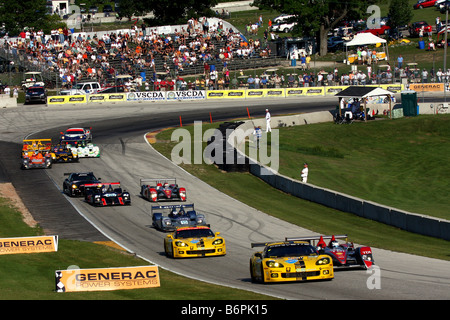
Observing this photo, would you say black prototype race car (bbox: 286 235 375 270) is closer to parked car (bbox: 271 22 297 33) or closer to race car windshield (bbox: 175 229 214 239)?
race car windshield (bbox: 175 229 214 239)

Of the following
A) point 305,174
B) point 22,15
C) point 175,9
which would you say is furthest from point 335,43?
point 305,174

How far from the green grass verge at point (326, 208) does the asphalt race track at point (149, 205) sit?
0.97 meters

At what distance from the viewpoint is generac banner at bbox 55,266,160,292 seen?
1856cm

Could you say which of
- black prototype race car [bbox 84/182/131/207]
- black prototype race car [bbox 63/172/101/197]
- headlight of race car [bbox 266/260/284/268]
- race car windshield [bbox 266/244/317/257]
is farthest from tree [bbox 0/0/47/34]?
headlight of race car [bbox 266/260/284/268]

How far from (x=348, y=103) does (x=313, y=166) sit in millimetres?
17643

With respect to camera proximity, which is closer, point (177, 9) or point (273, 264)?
point (273, 264)

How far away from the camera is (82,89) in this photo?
68.8 meters

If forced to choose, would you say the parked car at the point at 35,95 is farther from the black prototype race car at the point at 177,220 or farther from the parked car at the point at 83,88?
the black prototype race car at the point at 177,220

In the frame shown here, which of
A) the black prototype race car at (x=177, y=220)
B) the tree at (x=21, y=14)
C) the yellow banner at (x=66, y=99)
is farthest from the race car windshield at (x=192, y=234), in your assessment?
the tree at (x=21, y=14)

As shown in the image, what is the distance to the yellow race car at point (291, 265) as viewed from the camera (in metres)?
19.6

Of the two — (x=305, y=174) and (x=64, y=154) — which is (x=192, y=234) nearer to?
(x=305, y=174)

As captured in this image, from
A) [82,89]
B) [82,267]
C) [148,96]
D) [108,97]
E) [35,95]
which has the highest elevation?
[82,89]

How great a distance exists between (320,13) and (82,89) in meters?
28.8

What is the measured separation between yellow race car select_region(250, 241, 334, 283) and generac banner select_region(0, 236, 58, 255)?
779 centimetres
